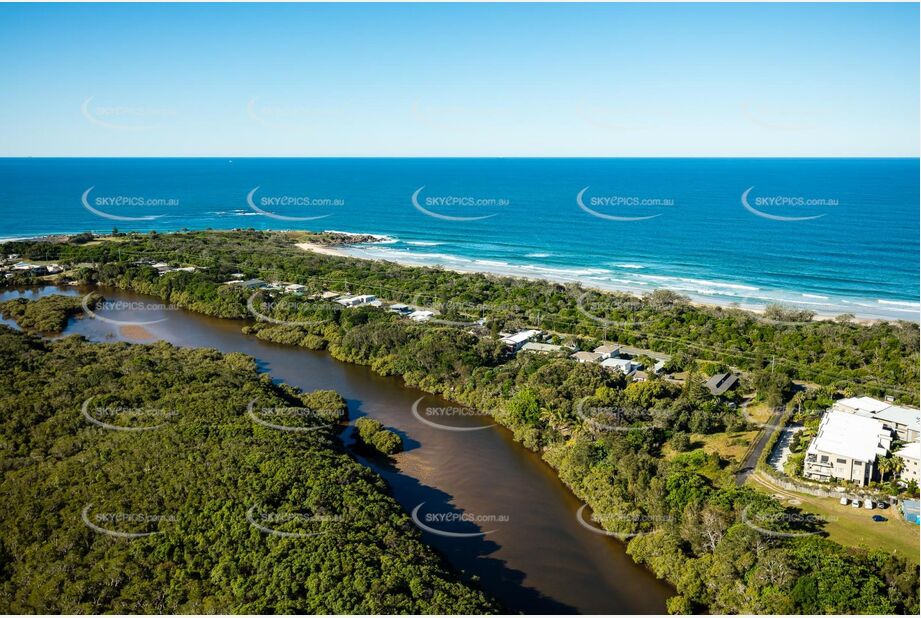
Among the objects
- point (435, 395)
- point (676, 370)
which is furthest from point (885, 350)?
point (435, 395)

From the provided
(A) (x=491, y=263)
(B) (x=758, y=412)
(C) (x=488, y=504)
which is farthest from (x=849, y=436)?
(A) (x=491, y=263)

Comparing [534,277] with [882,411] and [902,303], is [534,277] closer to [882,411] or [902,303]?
[902,303]

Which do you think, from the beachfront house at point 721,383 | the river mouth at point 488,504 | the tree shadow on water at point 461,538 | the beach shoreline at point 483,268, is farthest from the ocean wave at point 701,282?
the tree shadow on water at point 461,538

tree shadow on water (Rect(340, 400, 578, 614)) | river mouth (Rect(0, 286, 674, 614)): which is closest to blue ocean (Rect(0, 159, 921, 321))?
river mouth (Rect(0, 286, 674, 614))

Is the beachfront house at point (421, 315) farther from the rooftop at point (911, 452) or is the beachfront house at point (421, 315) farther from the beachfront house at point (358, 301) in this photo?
the rooftop at point (911, 452)

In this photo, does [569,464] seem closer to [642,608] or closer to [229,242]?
[642,608]

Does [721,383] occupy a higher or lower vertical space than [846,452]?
lower
